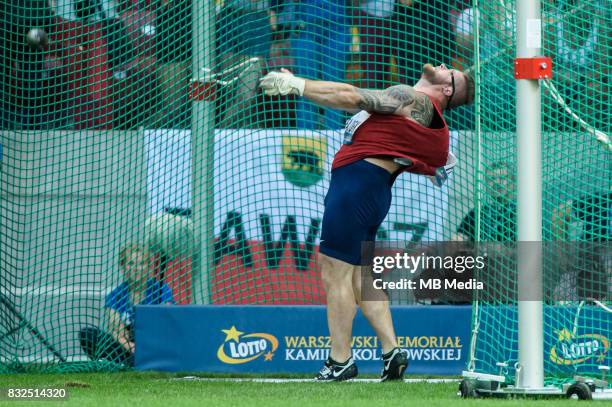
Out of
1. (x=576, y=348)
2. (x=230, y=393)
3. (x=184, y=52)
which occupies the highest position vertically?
(x=184, y=52)

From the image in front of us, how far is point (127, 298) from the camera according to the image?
8281 mm

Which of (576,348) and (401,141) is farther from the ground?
(401,141)

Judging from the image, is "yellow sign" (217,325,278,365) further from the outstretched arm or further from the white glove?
the white glove

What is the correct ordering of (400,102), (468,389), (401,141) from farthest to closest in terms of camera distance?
(401,141) → (400,102) → (468,389)

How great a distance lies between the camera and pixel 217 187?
8492mm

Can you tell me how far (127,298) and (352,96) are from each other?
9.29 feet

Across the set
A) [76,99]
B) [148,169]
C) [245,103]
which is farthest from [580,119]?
[76,99]

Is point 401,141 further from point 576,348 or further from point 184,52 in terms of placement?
point 184,52

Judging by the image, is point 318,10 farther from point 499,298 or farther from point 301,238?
point 499,298

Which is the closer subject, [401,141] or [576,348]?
[401,141]

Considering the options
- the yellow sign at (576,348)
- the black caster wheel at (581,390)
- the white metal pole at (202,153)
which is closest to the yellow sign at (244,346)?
the white metal pole at (202,153)

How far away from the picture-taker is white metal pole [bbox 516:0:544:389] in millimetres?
5660

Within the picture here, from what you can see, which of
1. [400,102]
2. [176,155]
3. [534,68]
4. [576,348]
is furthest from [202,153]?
[534,68]

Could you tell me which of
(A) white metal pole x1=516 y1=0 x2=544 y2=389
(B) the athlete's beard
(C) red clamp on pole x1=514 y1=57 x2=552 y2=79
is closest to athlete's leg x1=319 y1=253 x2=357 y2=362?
(B) the athlete's beard
